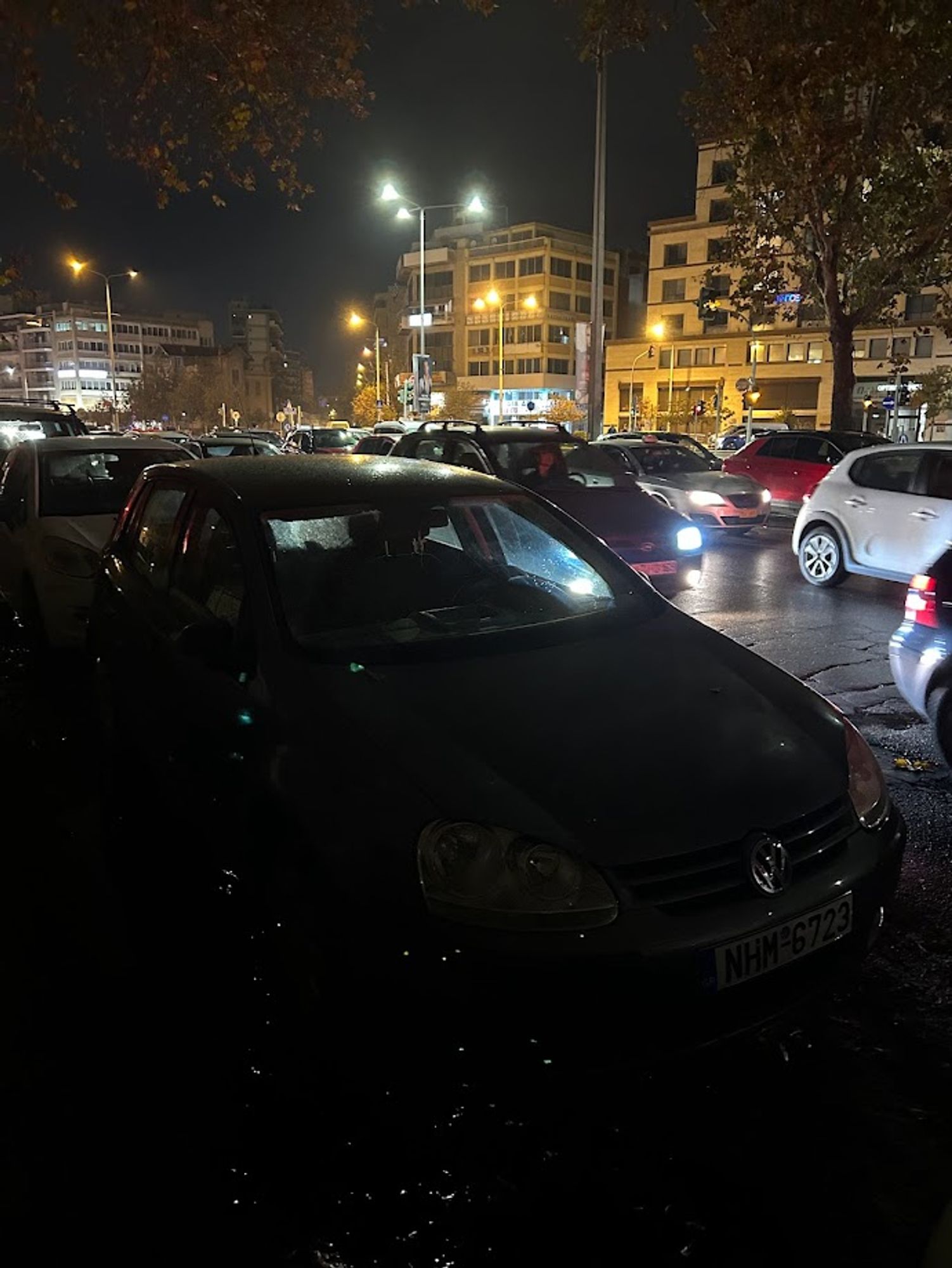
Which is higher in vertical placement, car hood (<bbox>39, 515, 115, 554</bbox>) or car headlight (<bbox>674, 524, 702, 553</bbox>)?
car hood (<bbox>39, 515, 115, 554</bbox>)

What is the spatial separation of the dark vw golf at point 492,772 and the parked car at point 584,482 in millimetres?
4691

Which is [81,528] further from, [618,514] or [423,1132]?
[423,1132]

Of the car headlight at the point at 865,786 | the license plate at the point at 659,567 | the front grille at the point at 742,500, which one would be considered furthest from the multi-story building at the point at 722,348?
the car headlight at the point at 865,786

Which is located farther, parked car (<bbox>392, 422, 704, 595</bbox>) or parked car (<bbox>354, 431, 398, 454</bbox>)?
parked car (<bbox>354, 431, 398, 454</bbox>)

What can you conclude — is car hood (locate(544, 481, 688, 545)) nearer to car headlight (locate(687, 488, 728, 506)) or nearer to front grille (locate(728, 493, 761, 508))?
car headlight (locate(687, 488, 728, 506))

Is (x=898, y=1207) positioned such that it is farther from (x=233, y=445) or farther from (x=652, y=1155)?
(x=233, y=445)

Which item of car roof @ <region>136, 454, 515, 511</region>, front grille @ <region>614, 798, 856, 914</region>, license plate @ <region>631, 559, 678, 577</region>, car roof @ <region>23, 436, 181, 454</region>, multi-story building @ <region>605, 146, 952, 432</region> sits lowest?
license plate @ <region>631, 559, 678, 577</region>

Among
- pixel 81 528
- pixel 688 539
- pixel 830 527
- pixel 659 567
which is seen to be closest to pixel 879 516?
pixel 830 527

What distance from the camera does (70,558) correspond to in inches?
259

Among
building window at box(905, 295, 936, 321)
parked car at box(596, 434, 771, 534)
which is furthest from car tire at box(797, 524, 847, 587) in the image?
building window at box(905, 295, 936, 321)

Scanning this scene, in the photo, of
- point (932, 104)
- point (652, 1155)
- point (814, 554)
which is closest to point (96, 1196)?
point (652, 1155)

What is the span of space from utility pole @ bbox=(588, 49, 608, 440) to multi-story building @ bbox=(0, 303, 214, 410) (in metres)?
120

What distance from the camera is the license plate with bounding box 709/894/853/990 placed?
236 centimetres

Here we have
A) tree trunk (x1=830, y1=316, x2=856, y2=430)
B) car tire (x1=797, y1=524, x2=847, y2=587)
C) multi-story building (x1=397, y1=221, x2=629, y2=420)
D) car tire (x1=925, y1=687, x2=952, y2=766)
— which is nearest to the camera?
car tire (x1=925, y1=687, x2=952, y2=766)
